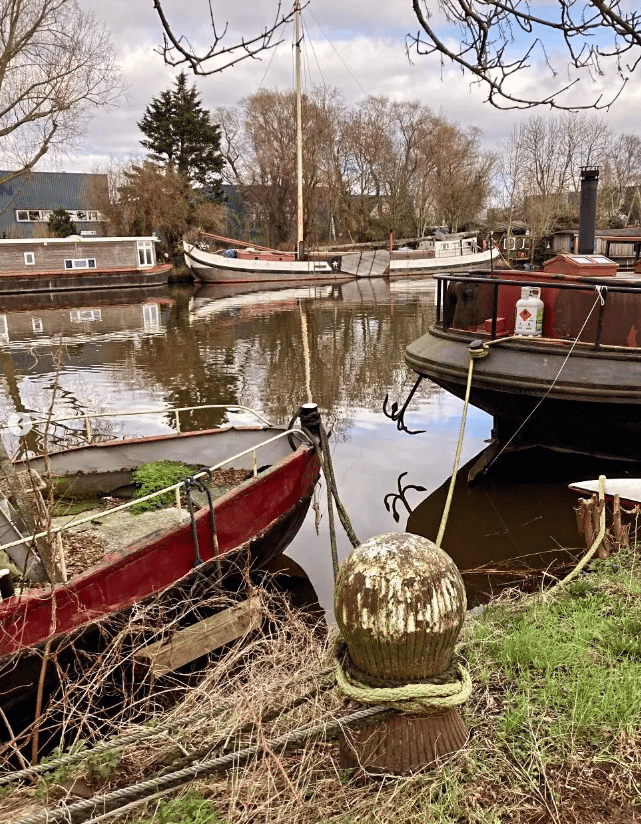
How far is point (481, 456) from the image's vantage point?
333 inches

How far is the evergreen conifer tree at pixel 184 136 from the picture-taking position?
42500 millimetres

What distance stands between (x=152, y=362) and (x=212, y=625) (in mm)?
12625

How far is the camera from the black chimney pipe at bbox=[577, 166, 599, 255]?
11117 mm

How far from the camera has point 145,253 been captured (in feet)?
118

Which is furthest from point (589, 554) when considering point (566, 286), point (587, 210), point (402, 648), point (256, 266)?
point (256, 266)

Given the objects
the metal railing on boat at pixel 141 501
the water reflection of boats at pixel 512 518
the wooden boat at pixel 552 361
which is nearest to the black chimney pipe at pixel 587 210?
the wooden boat at pixel 552 361

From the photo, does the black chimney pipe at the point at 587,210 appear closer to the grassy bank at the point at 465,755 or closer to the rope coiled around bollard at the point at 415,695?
the grassy bank at the point at 465,755

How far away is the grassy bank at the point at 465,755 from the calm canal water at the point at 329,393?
2506 mm

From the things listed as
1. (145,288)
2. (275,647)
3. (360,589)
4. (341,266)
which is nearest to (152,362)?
(275,647)

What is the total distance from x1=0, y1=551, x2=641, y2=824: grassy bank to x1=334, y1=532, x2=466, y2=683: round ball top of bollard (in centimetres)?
46

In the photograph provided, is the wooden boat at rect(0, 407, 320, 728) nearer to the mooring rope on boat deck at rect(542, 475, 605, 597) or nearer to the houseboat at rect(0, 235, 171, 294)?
the mooring rope on boat deck at rect(542, 475, 605, 597)

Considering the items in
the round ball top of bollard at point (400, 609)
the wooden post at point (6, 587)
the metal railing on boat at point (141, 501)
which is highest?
the round ball top of bollard at point (400, 609)

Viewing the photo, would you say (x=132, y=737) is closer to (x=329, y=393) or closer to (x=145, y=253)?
(x=329, y=393)

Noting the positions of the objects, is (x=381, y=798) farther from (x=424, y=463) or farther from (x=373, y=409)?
(x=373, y=409)
